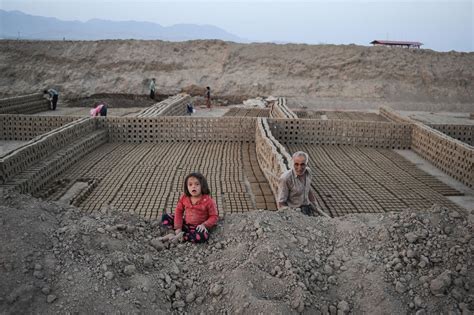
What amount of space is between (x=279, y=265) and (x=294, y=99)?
1505 centimetres

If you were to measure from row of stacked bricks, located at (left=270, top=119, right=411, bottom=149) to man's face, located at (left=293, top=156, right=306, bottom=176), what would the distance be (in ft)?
14.4

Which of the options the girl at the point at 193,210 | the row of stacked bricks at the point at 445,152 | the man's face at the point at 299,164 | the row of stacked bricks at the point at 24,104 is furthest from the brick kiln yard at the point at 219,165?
the row of stacked bricks at the point at 24,104

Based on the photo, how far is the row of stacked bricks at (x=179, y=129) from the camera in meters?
8.10

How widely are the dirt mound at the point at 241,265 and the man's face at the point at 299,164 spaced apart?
729mm

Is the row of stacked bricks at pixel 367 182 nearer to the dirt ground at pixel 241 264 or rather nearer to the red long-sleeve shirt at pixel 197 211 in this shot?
the dirt ground at pixel 241 264

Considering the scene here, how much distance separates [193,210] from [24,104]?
9934 millimetres

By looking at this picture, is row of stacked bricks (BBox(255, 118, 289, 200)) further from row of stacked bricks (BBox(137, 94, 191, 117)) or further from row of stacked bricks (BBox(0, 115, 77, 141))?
row of stacked bricks (BBox(0, 115, 77, 141))

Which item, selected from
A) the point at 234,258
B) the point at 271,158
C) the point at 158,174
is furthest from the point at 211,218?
the point at 158,174

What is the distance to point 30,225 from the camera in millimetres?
2654

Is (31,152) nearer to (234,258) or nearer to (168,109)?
(234,258)

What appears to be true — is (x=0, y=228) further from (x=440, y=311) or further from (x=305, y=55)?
(x=305, y=55)

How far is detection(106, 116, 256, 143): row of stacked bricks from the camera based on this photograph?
8102 millimetres

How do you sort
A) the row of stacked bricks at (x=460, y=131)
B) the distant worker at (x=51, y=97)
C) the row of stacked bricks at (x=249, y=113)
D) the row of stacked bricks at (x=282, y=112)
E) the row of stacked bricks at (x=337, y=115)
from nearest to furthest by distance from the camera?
the row of stacked bricks at (x=460, y=131)
the row of stacked bricks at (x=282, y=112)
the row of stacked bricks at (x=337, y=115)
the row of stacked bricks at (x=249, y=113)
the distant worker at (x=51, y=97)

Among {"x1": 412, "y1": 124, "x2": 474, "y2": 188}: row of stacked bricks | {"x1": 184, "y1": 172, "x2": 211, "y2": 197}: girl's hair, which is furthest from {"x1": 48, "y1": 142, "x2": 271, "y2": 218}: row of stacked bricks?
{"x1": 412, "y1": 124, "x2": 474, "y2": 188}: row of stacked bricks
